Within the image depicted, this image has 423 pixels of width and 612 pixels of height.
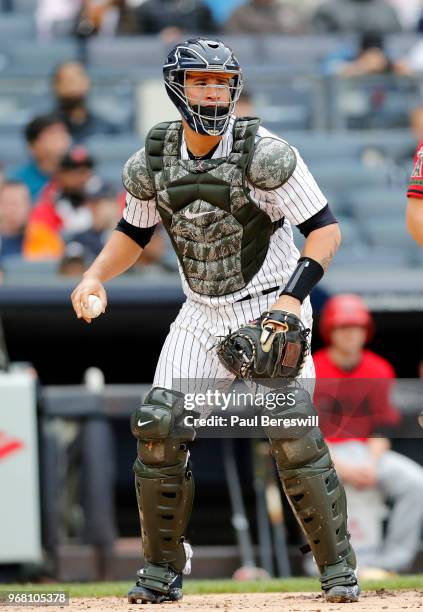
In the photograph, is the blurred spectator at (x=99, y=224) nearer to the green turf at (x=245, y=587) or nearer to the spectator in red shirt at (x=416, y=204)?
the green turf at (x=245, y=587)

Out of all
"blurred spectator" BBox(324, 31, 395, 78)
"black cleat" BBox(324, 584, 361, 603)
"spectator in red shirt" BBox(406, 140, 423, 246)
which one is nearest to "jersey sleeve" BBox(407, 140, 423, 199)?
"spectator in red shirt" BBox(406, 140, 423, 246)

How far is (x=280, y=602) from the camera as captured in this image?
187 inches

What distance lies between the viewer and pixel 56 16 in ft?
38.3

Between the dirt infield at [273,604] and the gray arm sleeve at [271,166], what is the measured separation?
53.8 inches

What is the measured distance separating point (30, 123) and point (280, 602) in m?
5.00

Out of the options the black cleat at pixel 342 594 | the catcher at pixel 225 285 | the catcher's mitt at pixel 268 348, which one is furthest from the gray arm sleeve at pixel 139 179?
the black cleat at pixel 342 594


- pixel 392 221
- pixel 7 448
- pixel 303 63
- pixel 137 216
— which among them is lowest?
pixel 7 448

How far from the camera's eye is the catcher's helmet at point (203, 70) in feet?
14.7

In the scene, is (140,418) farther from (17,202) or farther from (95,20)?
(95,20)

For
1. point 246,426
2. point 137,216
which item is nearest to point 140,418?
point 246,426

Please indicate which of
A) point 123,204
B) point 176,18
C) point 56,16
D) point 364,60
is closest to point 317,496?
point 123,204

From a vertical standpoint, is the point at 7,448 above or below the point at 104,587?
above

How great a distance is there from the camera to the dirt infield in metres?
4.34

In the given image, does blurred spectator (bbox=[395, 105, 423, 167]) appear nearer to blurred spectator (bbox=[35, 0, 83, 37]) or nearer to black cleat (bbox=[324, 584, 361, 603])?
blurred spectator (bbox=[35, 0, 83, 37])
